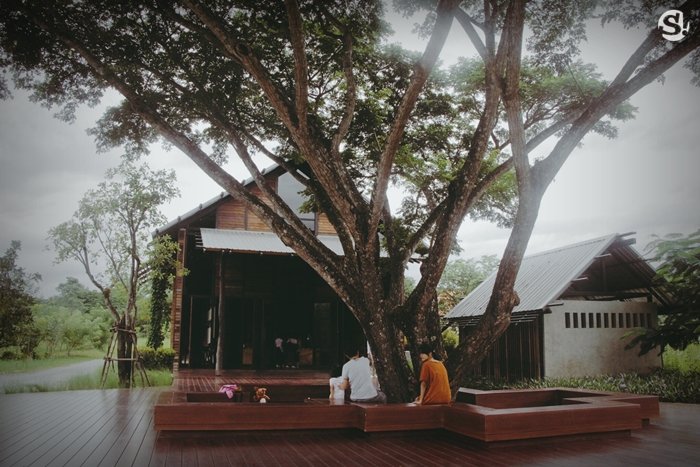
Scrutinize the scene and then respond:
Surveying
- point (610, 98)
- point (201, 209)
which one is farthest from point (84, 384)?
point (610, 98)

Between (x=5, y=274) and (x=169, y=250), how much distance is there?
371 cm

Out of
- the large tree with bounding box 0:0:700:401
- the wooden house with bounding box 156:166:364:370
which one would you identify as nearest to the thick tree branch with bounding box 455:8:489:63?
the large tree with bounding box 0:0:700:401

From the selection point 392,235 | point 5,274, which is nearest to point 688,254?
point 392,235

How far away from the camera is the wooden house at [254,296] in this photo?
53.4 feet

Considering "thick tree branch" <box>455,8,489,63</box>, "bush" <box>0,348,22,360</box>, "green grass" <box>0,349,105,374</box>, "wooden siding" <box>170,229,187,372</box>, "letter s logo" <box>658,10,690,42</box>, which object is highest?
"thick tree branch" <box>455,8,489,63</box>

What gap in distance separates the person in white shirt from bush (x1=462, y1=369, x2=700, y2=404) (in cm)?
670

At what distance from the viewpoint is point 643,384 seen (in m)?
11.9

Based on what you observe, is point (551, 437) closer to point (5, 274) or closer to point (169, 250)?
point (169, 250)

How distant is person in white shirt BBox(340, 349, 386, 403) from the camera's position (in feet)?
25.3

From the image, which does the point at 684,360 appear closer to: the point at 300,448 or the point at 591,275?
the point at 591,275

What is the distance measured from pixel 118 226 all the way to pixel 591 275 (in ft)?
42.3

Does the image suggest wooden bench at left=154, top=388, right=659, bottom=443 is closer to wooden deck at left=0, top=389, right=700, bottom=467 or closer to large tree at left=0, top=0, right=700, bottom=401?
wooden deck at left=0, top=389, right=700, bottom=467

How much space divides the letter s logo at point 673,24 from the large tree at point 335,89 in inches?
5.2

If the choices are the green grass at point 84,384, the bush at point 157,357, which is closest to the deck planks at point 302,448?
the green grass at point 84,384
